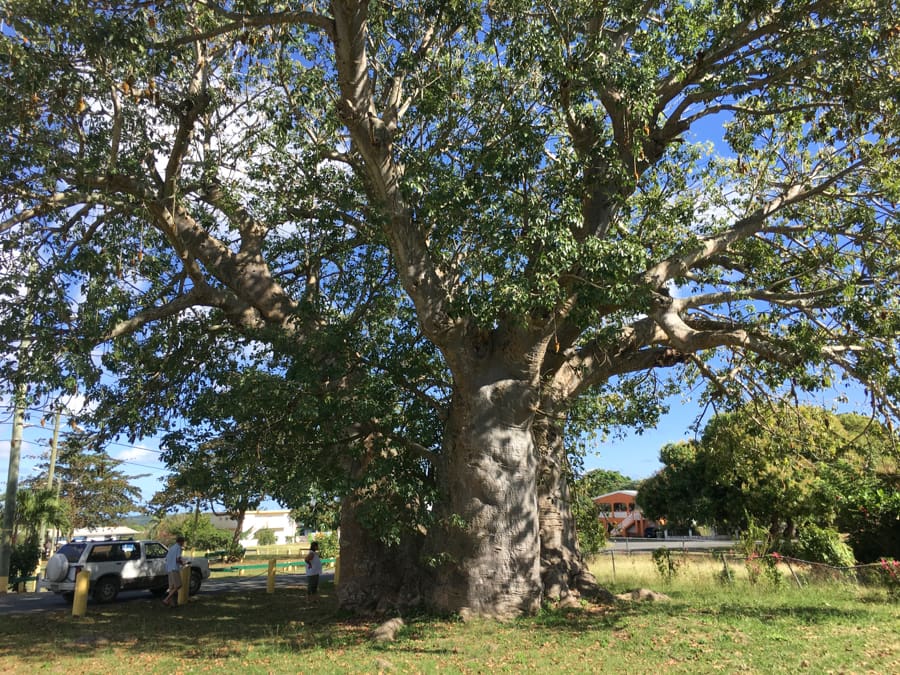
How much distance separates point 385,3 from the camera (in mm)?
11008

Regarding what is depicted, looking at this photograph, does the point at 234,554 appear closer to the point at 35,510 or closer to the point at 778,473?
the point at 35,510

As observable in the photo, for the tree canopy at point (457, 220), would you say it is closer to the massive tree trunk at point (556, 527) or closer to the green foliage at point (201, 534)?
the massive tree trunk at point (556, 527)

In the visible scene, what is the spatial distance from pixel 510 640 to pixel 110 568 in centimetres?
1261

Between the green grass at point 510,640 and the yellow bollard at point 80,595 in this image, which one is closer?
the green grass at point 510,640

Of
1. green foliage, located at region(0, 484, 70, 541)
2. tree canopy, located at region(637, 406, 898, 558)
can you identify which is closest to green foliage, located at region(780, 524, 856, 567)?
tree canopy, located at region(637, 406, 898, 558)

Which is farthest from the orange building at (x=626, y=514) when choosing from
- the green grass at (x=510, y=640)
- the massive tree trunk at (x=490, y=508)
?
the massive tree trunk at (x=490, y=508)

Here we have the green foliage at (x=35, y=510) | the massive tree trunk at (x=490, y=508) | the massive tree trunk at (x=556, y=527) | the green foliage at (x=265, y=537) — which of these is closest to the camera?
the massive tree trunk at (x=490, y=508)

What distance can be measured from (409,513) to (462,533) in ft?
3.49

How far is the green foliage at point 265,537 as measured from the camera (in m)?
65.4

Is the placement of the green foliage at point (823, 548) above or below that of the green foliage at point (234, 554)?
above

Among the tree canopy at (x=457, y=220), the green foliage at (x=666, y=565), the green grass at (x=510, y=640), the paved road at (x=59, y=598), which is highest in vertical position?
the tree canopy at (x=457, y=220)

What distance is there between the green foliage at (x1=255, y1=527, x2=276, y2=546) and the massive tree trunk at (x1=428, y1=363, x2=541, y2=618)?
194 ft

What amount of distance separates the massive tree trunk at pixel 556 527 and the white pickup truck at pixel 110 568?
31.2 feet

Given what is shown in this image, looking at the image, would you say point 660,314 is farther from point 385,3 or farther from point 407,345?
point 385,3
